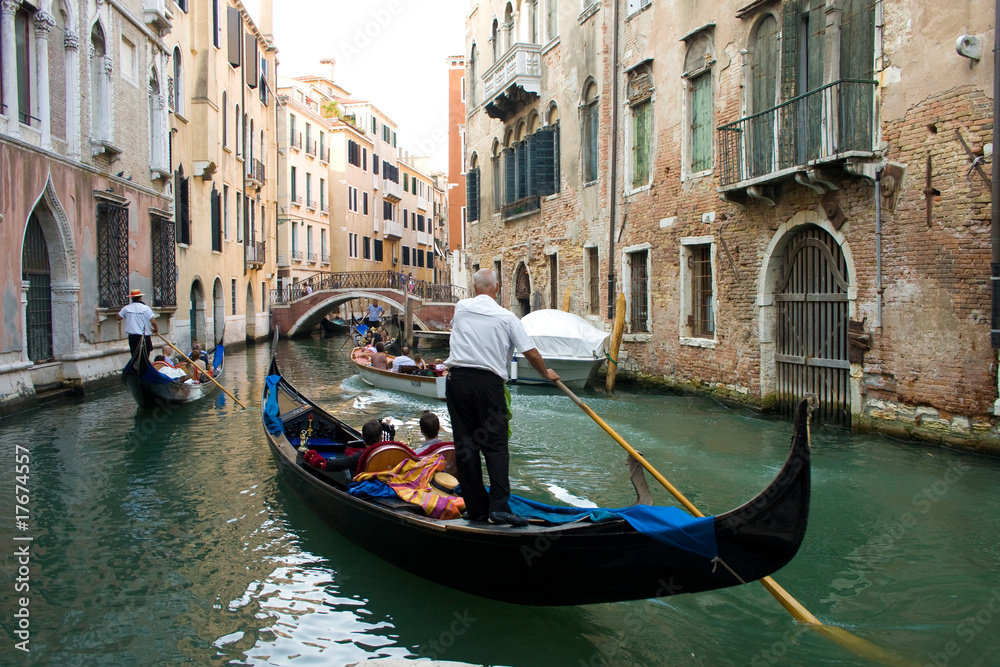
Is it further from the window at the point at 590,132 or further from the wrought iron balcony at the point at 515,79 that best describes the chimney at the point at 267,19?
the window at the point at 590,132

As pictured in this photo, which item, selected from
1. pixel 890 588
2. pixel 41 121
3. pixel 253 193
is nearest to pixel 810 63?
pixel 890 588

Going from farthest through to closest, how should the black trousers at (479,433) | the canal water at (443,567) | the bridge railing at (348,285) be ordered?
1. the bridge railing at (348,285)
2. the black trousers at (479,433)
3. the canal water at (443,567)

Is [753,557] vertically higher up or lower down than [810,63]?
lower down

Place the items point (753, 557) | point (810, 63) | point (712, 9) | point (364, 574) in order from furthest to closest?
point (712, 9), point (810, 63), point (364, 574), point (753, 557)

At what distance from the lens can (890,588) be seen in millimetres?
4324

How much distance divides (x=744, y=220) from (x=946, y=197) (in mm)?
2977

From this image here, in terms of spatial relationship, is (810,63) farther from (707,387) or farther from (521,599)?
(521,599)

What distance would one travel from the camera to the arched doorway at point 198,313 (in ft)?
59.0

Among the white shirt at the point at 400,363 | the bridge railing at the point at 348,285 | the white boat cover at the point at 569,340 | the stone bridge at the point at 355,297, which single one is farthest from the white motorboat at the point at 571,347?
the bridge railing at the point at 348,285

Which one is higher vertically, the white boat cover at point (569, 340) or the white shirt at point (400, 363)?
the white boat cover at point (569, 340)

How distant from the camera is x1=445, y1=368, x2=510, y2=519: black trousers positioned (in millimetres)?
3898

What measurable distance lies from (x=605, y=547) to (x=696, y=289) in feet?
26.6

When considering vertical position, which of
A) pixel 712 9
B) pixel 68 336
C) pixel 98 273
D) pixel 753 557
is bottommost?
pixel 753 557

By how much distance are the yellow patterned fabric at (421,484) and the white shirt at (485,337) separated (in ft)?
2.56
